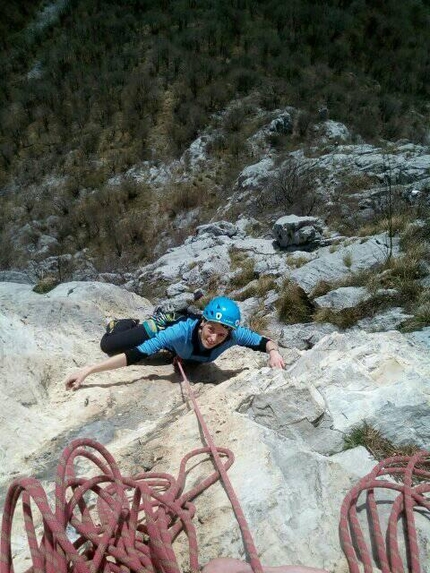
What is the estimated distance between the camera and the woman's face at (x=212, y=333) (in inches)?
124

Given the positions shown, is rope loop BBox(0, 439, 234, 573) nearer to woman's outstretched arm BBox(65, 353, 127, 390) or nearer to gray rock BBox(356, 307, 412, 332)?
woman's outstretched arm BBox(65, 353, 127, 390)

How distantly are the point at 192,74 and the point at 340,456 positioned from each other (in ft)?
63.1

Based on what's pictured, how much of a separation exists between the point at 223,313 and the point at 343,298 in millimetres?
2172

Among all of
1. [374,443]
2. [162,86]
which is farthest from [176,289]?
[162,86]

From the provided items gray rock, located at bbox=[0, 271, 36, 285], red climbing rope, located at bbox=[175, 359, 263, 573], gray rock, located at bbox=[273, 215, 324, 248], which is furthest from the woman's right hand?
gray rock, located at bbox=[273, 215, 324, 248]

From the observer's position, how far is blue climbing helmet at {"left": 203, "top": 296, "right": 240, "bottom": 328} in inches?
122

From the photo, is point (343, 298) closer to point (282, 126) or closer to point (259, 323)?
point (259, 323)

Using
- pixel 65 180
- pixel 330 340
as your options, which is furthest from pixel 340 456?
pixel 65 180

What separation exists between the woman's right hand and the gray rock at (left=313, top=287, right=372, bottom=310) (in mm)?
2904

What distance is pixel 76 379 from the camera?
125 inches

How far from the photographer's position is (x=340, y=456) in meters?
2.07

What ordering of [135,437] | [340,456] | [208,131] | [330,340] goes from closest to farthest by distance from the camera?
[340,456] < [135,437] < [330,340] < [208,131]

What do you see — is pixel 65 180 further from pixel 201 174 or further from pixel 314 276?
pixel 314 276

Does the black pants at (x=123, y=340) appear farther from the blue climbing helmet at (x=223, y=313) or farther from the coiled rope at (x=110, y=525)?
the coiled rope at (x=110, y=525)
